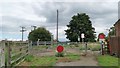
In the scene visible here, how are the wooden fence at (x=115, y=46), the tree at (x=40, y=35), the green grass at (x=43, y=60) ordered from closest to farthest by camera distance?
1. the green grass at (x=43, y=60)
2. the wooden fence at (x=115, y=46)
3. the tree at (x=40, y=35)

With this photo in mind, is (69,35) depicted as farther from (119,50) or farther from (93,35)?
(119,50)

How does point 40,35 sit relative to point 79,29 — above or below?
below

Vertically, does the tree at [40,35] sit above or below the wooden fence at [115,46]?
above

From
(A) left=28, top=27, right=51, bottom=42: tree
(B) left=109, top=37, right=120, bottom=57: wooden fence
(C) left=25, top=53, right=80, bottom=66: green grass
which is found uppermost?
(A) left=28, top=27, right=51, bottom=42: tree

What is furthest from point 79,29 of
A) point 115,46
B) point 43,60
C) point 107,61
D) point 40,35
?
point 107,61

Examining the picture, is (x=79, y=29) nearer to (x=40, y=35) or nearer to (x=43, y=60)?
(x=40, y=35)

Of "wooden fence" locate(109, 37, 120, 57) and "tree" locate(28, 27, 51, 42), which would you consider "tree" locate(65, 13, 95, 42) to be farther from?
"wooden fence" locate(109, 37, 120, 57)

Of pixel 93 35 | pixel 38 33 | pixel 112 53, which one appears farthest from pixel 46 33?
pixel 112 53

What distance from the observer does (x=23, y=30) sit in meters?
87.9

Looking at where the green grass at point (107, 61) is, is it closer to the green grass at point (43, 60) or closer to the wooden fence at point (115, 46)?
the green grass at point (43, 60)

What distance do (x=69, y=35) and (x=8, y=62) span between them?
80.0 metres

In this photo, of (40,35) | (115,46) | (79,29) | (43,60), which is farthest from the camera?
(79,29)

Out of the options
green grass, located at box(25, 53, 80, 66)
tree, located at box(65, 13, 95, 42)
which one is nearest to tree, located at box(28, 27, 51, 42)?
tree, located at box(65, 13, 95, 42)

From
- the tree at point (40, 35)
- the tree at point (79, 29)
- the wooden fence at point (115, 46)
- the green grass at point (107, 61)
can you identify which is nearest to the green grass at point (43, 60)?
the green grass at point (107, 61)
